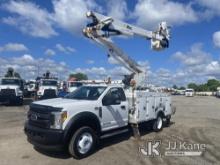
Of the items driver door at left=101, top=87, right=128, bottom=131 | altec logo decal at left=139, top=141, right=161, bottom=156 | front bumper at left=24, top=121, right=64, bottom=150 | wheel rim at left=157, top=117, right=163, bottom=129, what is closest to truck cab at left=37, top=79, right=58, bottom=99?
wheel rim at left=157, top=117, right=163, bottom=129

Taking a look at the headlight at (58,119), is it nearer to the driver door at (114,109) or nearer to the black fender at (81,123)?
the black fender at (81,123)

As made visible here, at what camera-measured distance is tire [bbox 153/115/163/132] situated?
1196 centimetres

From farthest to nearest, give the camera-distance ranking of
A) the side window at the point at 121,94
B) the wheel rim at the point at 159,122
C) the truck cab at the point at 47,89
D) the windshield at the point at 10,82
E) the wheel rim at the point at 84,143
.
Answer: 1. the truck cab at the point at 47,89
2. the windshield at the point at 10,82
3. the wheel rim at the point at 159,122
4. the side window at the point at 121,94
5. the wheel rim at the point at 84,143

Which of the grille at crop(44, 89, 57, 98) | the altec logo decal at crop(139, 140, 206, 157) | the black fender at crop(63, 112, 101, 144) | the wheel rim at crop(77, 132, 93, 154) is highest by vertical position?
the grille at crop(44, 89, 57, 98)

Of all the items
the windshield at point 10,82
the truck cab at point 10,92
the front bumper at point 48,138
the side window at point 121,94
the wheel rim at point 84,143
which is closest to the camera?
the front bumper at point 48,138

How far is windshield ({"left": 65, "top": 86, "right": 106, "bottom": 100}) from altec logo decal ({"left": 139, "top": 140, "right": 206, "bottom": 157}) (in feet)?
7.17

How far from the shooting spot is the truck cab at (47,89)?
2588cm

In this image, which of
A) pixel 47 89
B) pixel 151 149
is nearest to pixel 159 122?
pixel 151 149

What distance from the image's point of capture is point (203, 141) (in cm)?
1025

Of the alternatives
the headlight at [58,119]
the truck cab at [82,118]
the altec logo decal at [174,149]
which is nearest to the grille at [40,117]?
the truck cab at [82,118]

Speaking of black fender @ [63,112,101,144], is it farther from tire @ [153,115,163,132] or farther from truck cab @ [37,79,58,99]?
truck cab @ [37,79,58,99]

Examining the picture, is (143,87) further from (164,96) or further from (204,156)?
(204,156)

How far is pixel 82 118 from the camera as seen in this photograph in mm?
7809

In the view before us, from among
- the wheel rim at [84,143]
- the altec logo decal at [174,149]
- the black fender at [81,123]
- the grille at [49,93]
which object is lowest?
the altec logo decal at [174,149]
